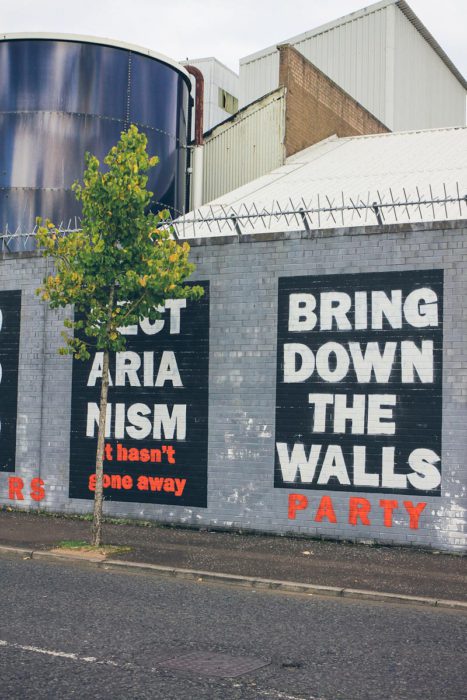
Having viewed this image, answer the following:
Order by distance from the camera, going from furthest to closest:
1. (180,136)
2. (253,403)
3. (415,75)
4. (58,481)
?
(415,75) < (180,136) < (58,481) < (253,403)

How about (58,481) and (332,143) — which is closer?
(58,481)

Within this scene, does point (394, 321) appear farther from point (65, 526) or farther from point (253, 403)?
point (65, 526)

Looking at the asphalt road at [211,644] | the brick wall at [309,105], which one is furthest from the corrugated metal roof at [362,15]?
the asphalt road at [211,644]

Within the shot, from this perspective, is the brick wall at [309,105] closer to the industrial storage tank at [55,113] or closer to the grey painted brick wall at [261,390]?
the industrial storage tank at [55,113]

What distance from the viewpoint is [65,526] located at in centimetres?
1512

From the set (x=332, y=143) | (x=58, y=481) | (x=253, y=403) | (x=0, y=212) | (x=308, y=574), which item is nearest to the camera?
(x=308, y=574)

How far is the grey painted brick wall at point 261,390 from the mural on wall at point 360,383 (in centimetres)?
16

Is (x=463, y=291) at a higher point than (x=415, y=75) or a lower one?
lower

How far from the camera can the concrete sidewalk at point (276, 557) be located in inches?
422

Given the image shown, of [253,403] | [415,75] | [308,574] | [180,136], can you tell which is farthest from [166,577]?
[415,75]

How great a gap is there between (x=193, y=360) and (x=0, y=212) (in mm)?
8029

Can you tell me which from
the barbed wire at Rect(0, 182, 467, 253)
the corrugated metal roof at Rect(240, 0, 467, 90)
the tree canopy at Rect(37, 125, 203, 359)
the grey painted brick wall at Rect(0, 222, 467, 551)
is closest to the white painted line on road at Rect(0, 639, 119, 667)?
the tree canopy at Rect(37, 125, 203, 359)

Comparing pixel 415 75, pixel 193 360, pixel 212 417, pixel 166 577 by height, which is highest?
pixel 415 75

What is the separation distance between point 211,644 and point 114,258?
6.61 metres
